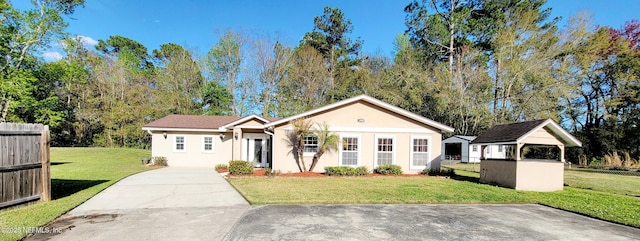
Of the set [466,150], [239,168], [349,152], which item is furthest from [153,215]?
[466,150]

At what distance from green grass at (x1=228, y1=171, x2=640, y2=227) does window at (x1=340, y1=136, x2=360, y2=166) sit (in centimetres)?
403

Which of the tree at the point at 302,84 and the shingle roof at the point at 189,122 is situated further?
the tree at the point at 302,84

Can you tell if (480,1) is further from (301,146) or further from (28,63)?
(28,63)

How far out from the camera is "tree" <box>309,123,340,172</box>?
49.2 feet

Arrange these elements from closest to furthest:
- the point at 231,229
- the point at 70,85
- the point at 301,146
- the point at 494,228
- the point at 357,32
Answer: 1. the point at 231,229
2. the point at 494,228
3. the point at 301,146
4. the point at 70,85
5. the point at 357,32

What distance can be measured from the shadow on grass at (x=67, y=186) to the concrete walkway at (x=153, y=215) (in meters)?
0.83

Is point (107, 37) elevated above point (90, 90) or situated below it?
above

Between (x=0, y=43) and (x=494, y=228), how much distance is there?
3158 cm

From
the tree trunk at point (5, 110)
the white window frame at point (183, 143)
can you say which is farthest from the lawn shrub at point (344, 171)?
the tree trunk at point (5, 110)

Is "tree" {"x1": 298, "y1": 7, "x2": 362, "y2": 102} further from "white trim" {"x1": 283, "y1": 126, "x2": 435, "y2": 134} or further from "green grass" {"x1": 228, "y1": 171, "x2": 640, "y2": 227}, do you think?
"green grass" {"x1": 228, "y1": 171, "x2": 640, "y2": 227}

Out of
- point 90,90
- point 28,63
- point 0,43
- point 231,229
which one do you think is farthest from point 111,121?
point 231,229

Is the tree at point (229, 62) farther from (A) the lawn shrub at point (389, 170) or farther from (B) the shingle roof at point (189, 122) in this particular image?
(A) the lawn shrub at point (389, 170)

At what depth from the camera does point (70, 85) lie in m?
31.2

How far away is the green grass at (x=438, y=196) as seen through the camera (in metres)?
8.16
